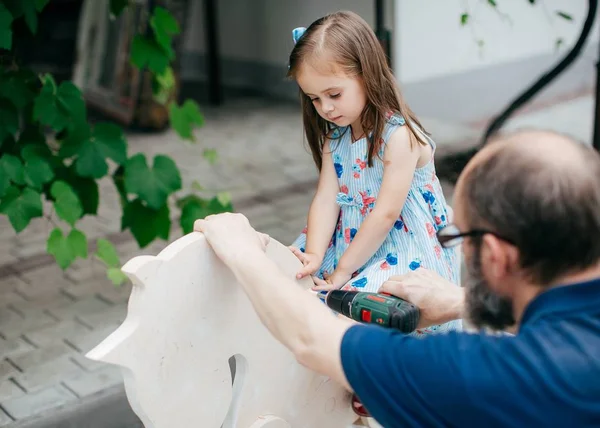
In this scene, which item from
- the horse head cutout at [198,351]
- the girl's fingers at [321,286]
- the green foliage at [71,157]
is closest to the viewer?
the horse head cutout at [198,351]

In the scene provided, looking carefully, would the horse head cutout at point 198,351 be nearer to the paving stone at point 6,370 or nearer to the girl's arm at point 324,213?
the girl's arm at point 324,213

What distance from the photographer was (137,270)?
1323 millimetres

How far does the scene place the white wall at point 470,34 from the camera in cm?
614

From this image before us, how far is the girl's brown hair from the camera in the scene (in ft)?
6.27

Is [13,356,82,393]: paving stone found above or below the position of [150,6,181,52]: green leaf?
below

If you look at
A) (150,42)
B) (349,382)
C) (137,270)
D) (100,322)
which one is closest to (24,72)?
(150,42)

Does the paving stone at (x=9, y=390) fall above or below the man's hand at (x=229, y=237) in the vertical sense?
below

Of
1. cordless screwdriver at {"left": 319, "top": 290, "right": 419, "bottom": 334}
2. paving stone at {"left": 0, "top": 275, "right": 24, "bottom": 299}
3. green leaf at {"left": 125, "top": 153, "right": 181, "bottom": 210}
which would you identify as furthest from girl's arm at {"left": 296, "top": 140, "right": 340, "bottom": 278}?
paving stone at {"left": 0, "top": 275, "right": 24, "bottom": 299}

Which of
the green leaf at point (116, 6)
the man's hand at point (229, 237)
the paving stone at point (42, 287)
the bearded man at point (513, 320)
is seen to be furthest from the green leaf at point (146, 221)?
the bearded man at point (513, 320)

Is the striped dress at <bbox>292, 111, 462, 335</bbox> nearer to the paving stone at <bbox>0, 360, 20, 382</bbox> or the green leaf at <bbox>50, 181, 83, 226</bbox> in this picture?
the green leaf at <bbox>50, 181, 83, 226</bbox>

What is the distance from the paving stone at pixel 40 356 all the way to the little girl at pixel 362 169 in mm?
1521

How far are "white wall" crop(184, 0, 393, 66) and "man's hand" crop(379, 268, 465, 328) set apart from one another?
513 cm

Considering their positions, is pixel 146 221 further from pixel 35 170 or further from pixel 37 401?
pixel 37 401

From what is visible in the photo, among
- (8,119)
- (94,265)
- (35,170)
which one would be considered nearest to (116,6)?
(8,119)
